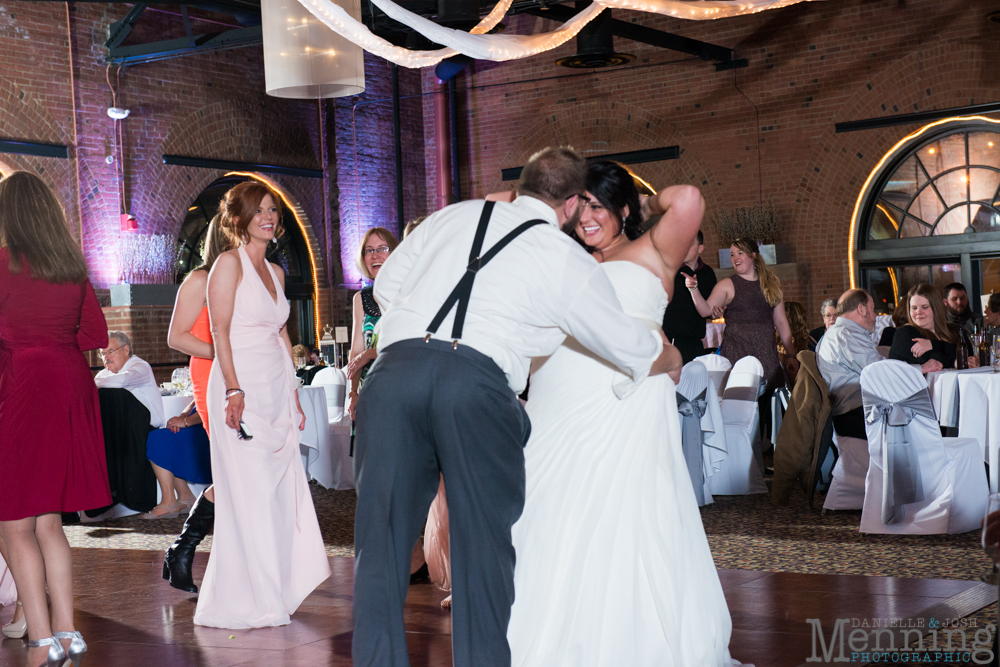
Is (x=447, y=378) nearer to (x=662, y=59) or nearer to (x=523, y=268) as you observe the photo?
(x=523, y=268)

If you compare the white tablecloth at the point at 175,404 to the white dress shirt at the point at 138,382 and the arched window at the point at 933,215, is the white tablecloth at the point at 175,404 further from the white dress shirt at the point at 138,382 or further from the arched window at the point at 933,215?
the arched window at the point at 933,215

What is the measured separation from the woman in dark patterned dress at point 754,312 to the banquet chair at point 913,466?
183cm

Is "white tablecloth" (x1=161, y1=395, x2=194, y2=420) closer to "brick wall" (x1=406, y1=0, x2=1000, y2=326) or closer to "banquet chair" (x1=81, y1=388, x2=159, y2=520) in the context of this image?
"banquet chair" (x1=81, y1=388, x2=159, y2=520)

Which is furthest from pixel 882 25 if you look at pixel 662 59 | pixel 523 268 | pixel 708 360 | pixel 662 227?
pixel 523 268

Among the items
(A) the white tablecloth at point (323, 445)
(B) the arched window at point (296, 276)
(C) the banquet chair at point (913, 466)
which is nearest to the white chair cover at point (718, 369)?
(C) the banquet chair at point (913, 466)

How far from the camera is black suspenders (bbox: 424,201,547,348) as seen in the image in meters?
2.32

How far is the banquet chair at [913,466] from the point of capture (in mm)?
5172

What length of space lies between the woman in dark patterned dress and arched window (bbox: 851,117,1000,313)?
478 cm

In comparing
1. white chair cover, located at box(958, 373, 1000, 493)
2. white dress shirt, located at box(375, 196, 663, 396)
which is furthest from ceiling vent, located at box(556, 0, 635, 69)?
white dress shirt, located at box(375, 196, 663, 396)

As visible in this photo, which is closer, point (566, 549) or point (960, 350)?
point (566, 549)

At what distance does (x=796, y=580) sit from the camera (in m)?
4.22

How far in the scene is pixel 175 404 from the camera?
718cm

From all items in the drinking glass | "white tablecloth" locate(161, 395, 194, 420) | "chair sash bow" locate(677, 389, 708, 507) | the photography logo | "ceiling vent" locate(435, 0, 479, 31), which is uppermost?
"ceiling vent" locate(435, 0, 479, 31)

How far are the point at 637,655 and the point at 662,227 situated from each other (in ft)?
3.74
